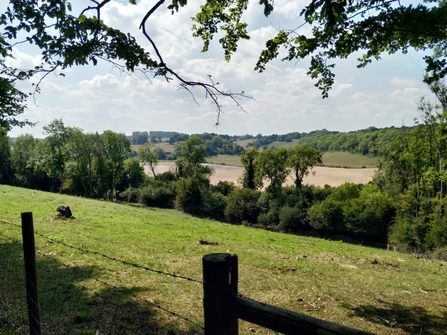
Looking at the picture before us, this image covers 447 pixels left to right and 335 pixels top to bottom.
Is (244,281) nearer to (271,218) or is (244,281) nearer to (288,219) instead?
(288,219)

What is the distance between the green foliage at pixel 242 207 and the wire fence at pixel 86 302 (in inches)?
1682

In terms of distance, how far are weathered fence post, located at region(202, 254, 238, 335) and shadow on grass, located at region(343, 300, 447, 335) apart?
6.13 metres

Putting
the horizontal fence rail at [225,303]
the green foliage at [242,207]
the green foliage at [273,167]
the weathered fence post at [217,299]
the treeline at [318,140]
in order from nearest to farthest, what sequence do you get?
the horizontal fence rail at [225,303] → the weathered fence post at [217,299] → the green foliage at [242,207] → the green foliage at [273,167] → the treeline at [318,140]

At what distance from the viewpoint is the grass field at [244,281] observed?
6559 millimetres

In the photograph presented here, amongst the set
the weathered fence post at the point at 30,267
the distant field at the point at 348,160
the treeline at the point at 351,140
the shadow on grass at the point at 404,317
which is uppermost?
the treeline at the point at 351,140

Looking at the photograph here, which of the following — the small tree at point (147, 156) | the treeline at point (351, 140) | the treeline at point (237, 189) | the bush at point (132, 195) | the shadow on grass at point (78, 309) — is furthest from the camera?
the treeline at point (351, 140)

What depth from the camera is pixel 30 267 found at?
3775mm

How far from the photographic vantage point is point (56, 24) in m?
4.93

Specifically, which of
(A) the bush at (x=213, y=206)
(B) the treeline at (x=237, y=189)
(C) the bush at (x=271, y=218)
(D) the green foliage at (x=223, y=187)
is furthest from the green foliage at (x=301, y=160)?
(D) the green foliage at (x=223, y=187)

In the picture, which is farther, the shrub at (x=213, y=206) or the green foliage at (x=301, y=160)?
the green foliage at (x=301, y=160)

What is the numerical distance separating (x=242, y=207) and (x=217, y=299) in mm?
49569

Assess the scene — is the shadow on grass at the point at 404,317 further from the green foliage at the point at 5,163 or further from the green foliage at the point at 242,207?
the green foliage at the point at 5,163

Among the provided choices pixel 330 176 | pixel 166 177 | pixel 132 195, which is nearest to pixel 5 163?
pixel 132 195

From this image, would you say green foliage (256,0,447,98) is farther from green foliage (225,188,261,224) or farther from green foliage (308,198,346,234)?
green foliage (225,188,261,224)
